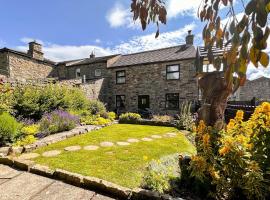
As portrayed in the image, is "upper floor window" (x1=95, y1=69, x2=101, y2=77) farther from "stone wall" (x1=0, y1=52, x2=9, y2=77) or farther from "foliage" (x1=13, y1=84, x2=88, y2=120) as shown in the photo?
"foliage" (x1=13, y1=84, x2=88, y2=120)

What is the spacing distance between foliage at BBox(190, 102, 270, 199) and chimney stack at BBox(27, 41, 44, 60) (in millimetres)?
21066

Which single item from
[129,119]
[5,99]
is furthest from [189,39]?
[5,99]

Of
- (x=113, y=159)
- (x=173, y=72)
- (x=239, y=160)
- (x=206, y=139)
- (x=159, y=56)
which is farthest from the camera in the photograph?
(x=159, y=56)

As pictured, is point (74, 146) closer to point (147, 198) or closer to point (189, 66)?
point (147, 198)

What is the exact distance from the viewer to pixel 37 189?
334 cm

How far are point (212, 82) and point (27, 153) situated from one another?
16.5ft

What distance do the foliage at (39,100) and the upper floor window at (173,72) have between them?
883 cm

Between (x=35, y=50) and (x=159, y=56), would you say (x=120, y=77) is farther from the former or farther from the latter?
(x=35, y=50)

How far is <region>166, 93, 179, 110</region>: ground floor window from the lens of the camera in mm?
16642

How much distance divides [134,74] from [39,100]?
34.4 feet

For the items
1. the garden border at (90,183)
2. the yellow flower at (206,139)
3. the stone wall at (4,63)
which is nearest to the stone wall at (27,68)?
the stone wall at (4,63)

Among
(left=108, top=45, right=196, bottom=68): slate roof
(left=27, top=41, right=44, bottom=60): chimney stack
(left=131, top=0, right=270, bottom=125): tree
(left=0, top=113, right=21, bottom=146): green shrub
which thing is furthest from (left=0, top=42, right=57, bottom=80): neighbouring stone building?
(left=131, top=0, right=270, bottom=125): tree

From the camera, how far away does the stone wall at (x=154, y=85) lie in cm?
1596

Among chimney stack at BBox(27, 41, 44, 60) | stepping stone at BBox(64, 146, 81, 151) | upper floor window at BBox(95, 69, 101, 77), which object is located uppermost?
chimney stack at BBox(27, 41, 44, 60)
